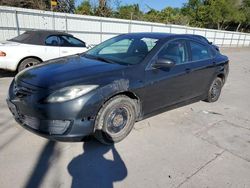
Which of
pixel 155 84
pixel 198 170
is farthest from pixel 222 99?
pixel 198 170

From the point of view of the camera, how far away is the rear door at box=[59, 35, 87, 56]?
285 inches

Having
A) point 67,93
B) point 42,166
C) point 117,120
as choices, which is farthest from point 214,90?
point 42,166

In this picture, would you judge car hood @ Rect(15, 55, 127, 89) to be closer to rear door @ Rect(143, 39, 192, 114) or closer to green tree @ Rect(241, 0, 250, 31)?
rear door @ Rect(143, 39, 192, 114)

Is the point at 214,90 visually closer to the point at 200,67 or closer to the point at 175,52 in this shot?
the point at 200,67

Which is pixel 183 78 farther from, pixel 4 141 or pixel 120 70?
pixel 4 141

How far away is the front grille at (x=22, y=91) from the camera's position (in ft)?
9.61

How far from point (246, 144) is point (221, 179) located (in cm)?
120

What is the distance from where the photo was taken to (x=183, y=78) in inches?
165

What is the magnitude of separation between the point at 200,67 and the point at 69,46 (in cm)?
447

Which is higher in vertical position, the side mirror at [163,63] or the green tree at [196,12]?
the green tree at [196,12]

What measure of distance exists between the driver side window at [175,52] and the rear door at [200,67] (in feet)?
0.53

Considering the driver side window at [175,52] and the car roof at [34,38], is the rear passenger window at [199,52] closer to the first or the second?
the driver side window at [175,52]

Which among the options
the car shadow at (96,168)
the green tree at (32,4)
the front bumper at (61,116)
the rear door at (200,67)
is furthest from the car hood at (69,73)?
the green tree at (32,4)

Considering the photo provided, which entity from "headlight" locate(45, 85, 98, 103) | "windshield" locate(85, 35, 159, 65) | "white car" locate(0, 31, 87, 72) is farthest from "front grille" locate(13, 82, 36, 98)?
"white car" locate(0, 31, 87, 72)
